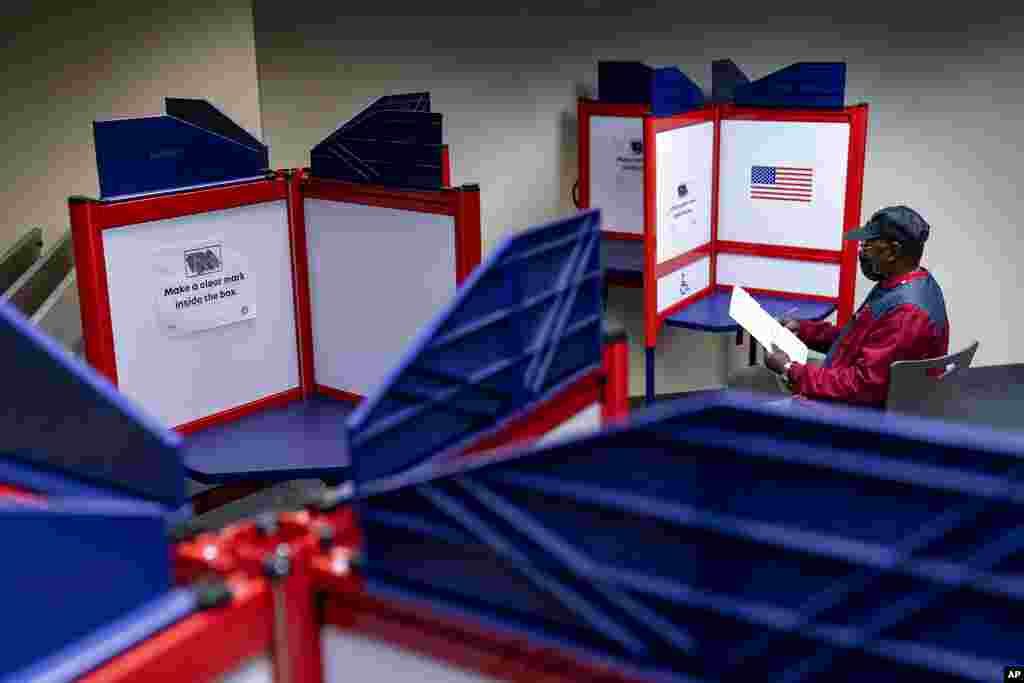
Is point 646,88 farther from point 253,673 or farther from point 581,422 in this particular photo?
point 253,673

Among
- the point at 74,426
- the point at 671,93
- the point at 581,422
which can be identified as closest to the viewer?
the point at 74,426

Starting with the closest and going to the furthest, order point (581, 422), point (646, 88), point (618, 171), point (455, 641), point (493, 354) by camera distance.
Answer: point (455, 641), point (493, 354), point (581, 422), point (646, 88), point (618, 171)

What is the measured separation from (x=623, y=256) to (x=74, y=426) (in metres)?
3.52

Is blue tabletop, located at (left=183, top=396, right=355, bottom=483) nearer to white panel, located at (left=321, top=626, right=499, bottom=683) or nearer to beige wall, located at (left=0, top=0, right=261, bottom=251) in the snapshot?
white panel, located at (left=321, top=626, right=499, bottom=683)

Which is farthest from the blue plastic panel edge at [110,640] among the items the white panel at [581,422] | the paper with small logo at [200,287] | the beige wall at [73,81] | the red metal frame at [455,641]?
the beige wall at [73,81]

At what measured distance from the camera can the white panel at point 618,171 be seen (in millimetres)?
4617

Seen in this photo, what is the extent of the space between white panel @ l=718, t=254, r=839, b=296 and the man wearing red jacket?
41.2 inches

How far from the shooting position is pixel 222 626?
37.6 inches

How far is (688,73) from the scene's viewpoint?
16.0 feet

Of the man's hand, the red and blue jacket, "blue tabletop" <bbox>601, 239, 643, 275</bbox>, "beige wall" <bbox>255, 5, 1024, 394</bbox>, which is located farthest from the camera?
"beige wall" <bbox>255, 5, 1024, 394</bbox>

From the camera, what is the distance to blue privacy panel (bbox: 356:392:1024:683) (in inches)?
33.1

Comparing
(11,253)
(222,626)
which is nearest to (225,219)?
(11,253)

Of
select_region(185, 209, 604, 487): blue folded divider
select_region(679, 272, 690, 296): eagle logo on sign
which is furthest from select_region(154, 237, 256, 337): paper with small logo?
select_region(679, 272, 690, 296): eagle logo on sign

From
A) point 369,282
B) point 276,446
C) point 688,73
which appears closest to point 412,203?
point 369,282
